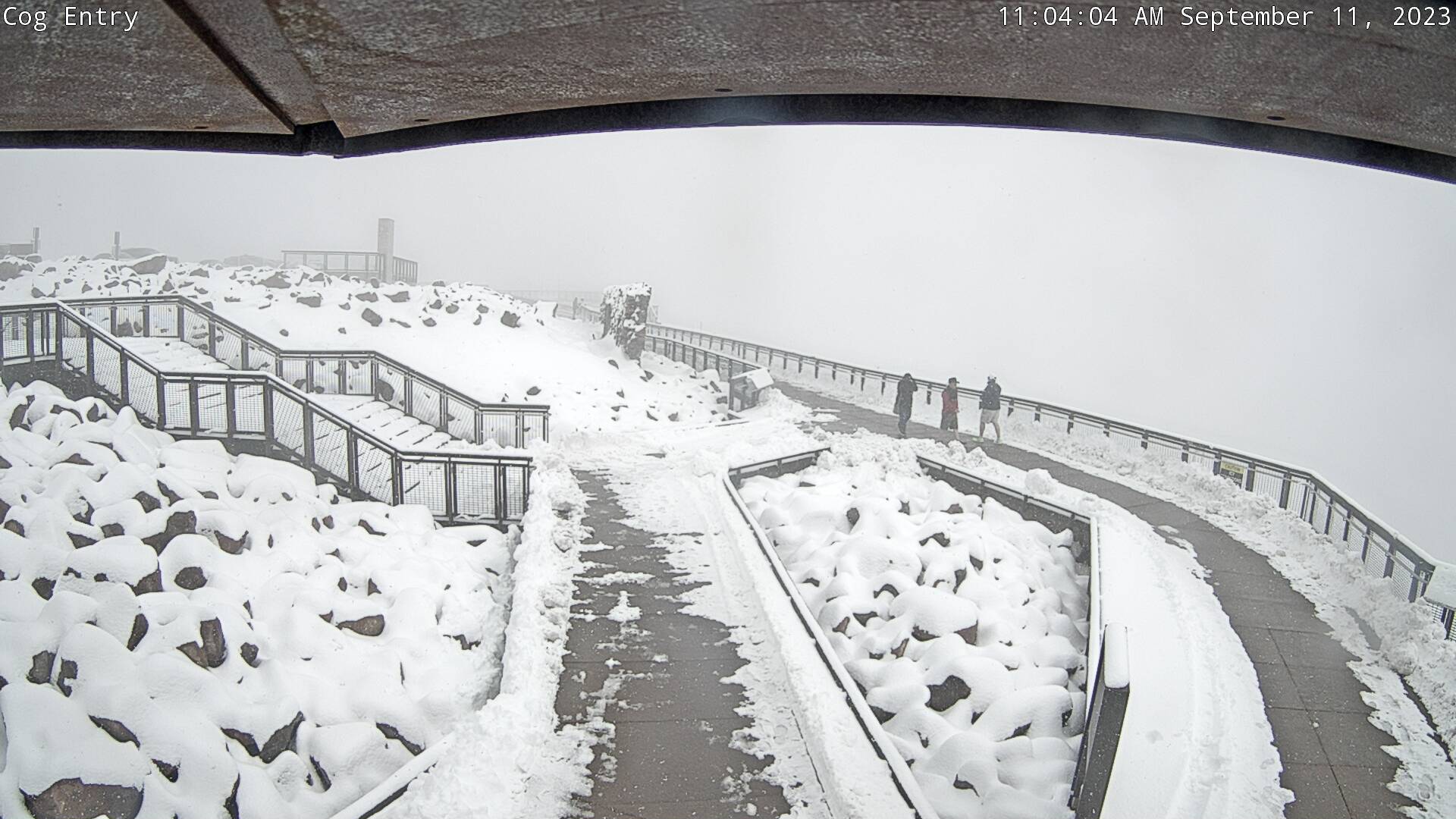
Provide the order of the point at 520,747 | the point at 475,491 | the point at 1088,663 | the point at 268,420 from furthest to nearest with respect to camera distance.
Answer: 1. the point at 475,491
2. the point at 268,420
3. the point at 1088,663
4. the point at 520,747

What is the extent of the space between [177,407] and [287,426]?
163 centimetres

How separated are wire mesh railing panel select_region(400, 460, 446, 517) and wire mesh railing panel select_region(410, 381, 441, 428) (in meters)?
4.94

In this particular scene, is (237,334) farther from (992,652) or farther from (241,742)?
(992,652)

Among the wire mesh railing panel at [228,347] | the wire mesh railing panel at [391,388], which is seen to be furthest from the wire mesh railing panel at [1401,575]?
the wire mesh railing panel at [228,347]

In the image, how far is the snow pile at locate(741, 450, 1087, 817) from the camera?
569 cm

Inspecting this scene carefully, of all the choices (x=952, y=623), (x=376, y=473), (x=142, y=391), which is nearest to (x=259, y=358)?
(x=142, y=391)

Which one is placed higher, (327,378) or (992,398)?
(992,398)

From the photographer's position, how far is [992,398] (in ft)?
57.2

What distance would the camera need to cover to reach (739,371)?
2420 centimetres

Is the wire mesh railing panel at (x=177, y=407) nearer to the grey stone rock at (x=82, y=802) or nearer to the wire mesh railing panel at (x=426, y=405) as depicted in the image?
the wire mesh railing panel at (x=426, y=405)

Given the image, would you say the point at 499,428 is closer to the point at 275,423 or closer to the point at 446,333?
the point at 275,423

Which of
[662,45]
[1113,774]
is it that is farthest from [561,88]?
[1113,774]

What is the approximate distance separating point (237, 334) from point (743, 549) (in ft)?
47.0

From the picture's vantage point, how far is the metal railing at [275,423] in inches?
404
